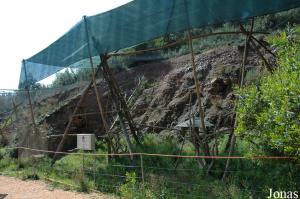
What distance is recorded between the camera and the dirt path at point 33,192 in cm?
930

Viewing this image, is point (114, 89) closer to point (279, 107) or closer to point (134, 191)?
point (134, 191)

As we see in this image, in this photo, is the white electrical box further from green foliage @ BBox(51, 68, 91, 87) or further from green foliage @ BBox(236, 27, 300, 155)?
green foliage @ BBox(51, 68, 91, 87)

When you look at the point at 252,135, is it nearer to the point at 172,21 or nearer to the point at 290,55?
the point at 290,55

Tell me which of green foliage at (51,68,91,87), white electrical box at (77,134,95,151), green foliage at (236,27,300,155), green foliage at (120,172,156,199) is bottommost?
green foliage at (120,172,156,199)

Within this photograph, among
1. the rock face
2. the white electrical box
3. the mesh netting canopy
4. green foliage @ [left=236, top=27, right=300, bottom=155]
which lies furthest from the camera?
the rock face

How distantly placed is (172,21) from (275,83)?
14.3ft

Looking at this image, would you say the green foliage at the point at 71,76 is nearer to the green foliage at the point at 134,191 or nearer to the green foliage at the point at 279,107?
the green foliage at the point at 134,191

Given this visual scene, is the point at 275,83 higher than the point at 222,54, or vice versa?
the point at 222,54

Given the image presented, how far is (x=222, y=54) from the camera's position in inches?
639

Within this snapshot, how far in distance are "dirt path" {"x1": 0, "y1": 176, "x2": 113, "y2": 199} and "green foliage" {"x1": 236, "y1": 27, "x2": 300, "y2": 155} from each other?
3.79m

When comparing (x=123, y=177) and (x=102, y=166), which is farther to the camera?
(x=102, y=166)

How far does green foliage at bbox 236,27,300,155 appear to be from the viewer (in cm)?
507

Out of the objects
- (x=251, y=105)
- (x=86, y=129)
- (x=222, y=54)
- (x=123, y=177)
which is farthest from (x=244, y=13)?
(x=86, y=129)

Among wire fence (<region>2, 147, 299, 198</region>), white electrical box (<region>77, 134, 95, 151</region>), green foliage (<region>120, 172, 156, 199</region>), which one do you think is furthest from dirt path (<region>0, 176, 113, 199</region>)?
white electrical box (<region>77, 134, 95, 151</region>)
